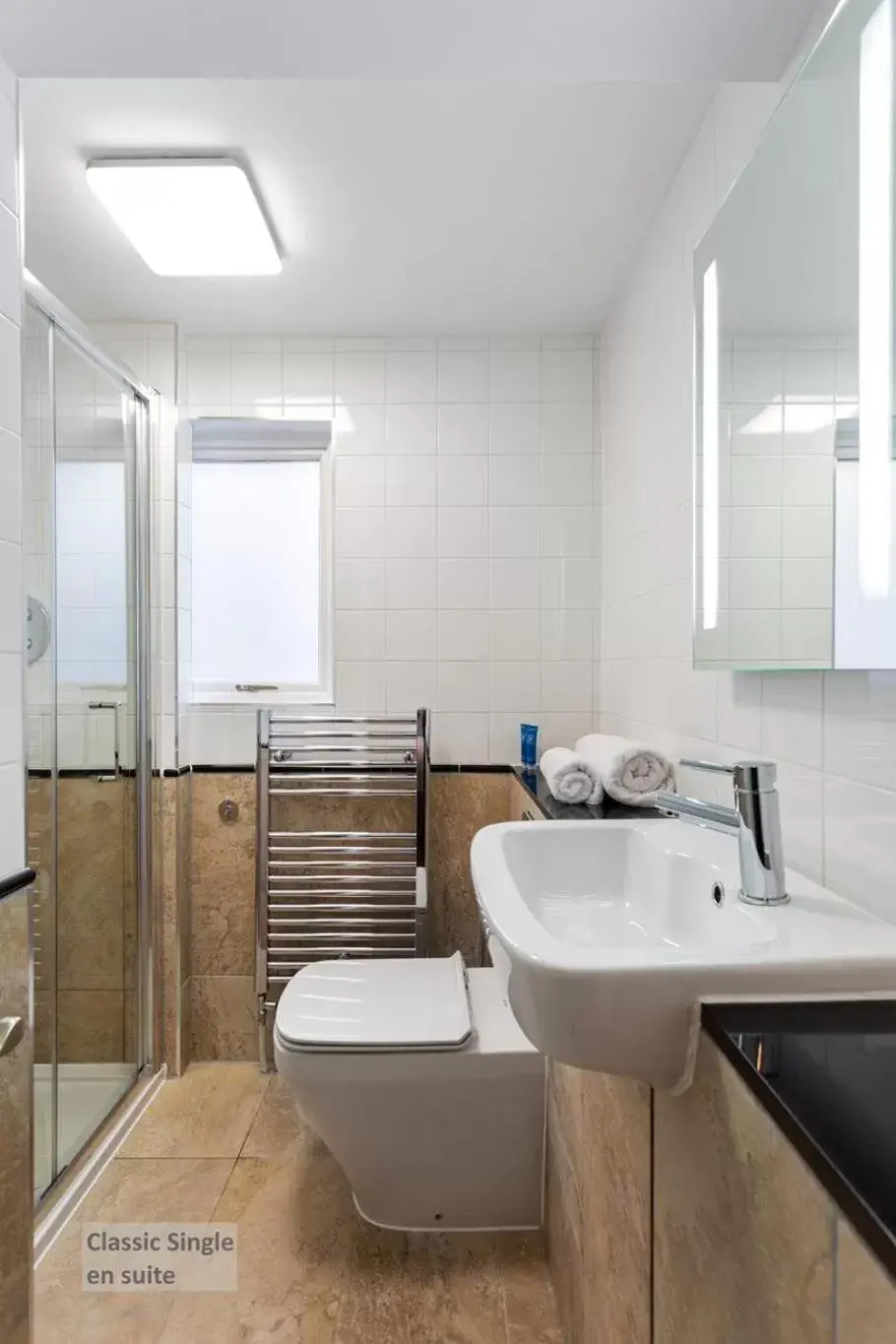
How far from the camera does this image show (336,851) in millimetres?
2350

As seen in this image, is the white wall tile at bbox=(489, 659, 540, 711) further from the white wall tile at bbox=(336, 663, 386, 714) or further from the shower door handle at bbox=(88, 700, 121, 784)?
the shower door handle at bbox=(88, 700, 121, 784)

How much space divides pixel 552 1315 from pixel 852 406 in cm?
164

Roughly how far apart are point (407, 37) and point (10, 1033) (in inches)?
56.1

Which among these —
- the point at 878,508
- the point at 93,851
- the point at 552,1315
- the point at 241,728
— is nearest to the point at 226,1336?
the point at 552,1315

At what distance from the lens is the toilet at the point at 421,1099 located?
4.90ft

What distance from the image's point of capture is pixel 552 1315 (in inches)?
57.9

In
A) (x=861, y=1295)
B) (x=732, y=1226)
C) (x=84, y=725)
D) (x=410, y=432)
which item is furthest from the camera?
(x=410, y=432)

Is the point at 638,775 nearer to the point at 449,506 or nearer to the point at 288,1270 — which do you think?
the point at 449,506

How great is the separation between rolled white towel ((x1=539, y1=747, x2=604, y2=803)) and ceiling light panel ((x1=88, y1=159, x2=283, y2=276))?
1.41m

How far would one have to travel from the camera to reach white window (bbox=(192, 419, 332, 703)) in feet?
8.23

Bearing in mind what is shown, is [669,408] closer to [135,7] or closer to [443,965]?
[135,7]

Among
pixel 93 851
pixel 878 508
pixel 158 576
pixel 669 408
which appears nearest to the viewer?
pixel 878 508

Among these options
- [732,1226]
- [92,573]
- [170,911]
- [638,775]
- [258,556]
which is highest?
[258,556]

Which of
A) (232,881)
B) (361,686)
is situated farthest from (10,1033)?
(361,686)
